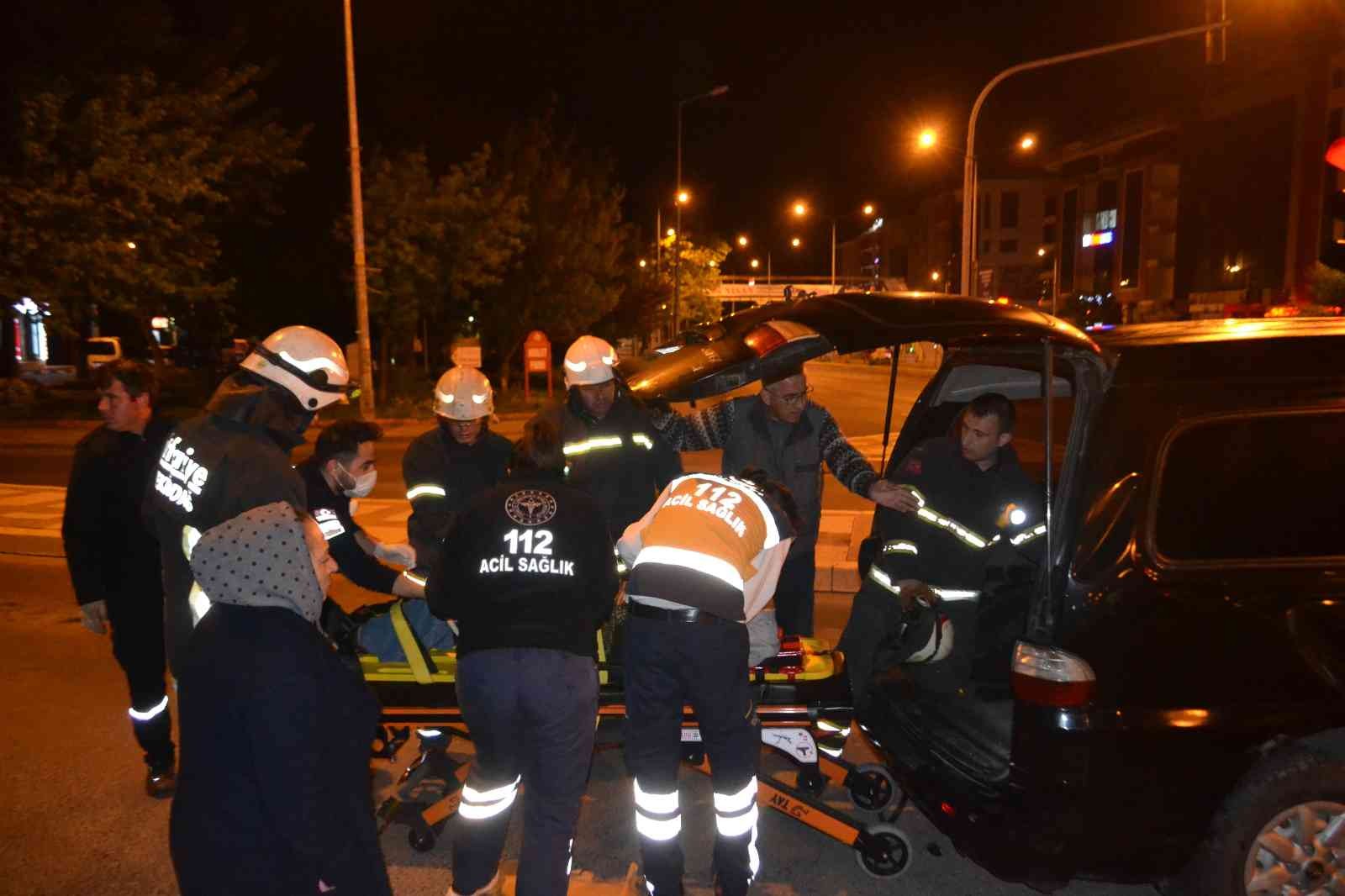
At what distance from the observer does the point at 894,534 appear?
451 centimetres

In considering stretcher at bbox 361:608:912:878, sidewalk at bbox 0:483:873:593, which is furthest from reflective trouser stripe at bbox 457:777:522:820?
sidewalk at bbox 0:483:873:593

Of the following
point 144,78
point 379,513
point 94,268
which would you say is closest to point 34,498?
point 379,513

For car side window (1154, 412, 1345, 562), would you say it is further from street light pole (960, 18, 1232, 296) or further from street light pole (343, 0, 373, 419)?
street light pole (343, 0, 373, 419)

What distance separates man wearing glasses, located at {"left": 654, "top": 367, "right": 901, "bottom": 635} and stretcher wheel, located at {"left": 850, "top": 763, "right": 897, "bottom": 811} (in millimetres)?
902

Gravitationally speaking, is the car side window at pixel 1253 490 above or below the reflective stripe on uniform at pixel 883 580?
above

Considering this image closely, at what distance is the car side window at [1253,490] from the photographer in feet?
10.1

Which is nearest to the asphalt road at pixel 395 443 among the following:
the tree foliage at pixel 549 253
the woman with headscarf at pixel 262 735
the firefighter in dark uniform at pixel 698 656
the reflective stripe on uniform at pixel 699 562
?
the tree foliage at pixel 549 253

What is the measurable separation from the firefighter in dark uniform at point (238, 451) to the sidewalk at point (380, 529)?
4915 mm

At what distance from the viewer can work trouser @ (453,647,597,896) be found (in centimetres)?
311

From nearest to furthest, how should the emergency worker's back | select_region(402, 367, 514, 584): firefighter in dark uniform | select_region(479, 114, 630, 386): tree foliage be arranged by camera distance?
1. the emergency worker's back
2. select_region(402, 367, 514, 584): firefighter in dark uniform
3. select_region(479, 114, 630, 386): tree foliage

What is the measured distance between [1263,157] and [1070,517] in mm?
43843

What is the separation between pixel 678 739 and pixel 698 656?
0.37m

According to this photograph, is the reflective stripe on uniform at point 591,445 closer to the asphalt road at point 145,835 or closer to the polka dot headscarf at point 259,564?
the asphalt road at point 145,835

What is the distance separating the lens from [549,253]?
27547 millimetres
